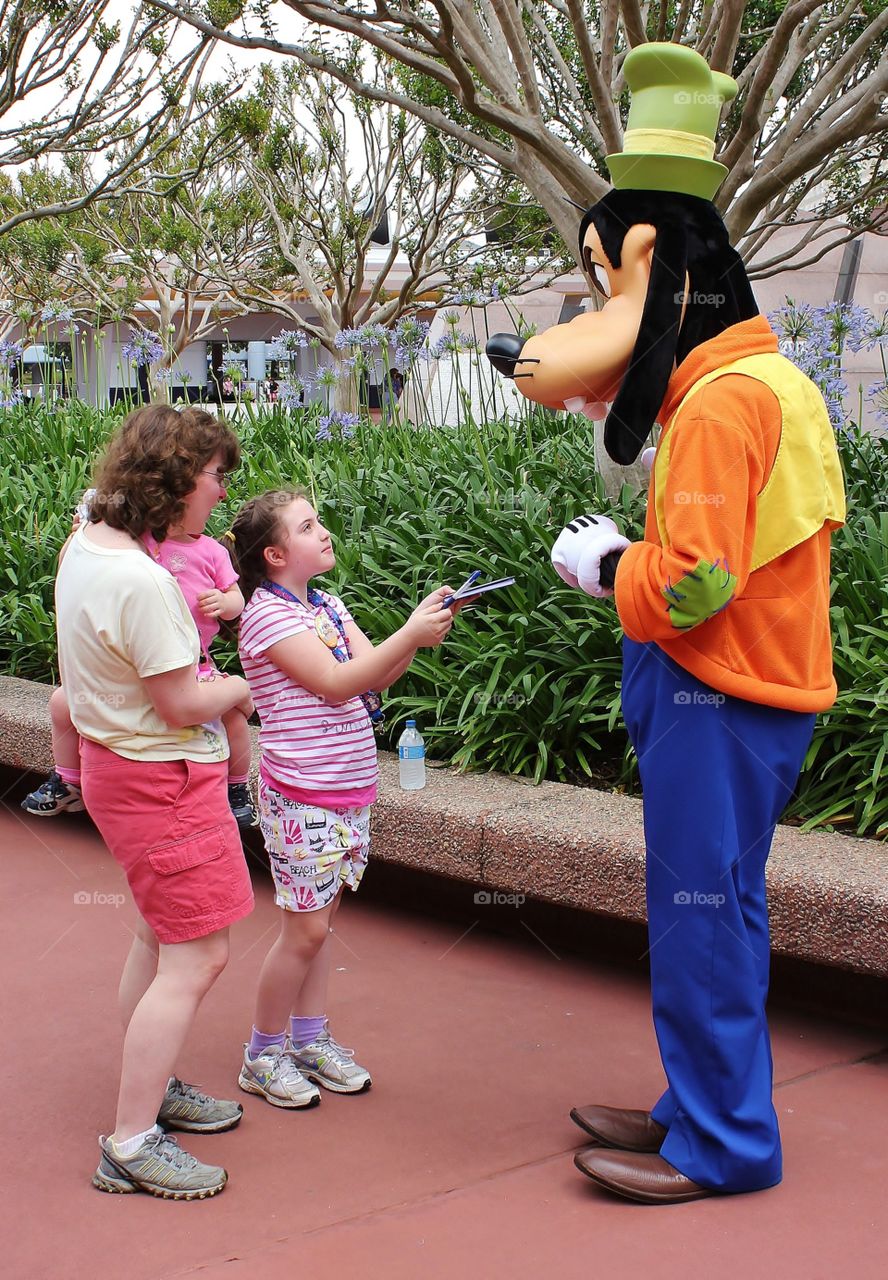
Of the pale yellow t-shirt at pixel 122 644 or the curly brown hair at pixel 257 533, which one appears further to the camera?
the curly brown hair at pixel 257 533

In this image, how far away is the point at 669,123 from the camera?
271 centimetres

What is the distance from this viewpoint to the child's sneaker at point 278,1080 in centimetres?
324

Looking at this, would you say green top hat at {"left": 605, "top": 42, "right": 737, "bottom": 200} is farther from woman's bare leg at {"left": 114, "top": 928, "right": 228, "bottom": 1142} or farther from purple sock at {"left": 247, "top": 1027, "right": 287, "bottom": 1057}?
purple sock at {"left": 247, "top": 1027, "right": 287, "bottom": 1057}

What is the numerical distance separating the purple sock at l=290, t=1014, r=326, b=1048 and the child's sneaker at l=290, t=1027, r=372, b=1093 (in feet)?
0.03

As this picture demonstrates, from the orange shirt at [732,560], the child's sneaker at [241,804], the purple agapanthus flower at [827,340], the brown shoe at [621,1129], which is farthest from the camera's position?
the purple agapanthus flower at [827,340]

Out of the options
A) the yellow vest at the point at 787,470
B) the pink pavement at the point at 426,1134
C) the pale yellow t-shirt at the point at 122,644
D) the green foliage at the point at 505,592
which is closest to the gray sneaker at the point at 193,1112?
the pink pavement at the point at 426,1134

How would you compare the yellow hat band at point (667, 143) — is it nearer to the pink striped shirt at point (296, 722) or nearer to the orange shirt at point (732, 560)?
the orange shirt at point (732, 560)

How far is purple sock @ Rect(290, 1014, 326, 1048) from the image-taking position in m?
3.39

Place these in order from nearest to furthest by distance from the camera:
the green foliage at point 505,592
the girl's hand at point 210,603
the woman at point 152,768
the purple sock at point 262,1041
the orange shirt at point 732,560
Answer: the orange shirt at point 732,560
the woman at point 152,768
the girl's hand at point 210,603
the purple sock at point 262,1041
the green foliage at point 505,592

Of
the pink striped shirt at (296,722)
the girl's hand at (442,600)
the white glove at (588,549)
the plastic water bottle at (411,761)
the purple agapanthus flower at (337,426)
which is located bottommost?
the plastic water bottle at (411,761)

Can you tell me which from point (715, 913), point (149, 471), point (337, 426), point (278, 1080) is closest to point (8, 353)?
point (337, 426)

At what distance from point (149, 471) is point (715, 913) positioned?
A: 1.55m

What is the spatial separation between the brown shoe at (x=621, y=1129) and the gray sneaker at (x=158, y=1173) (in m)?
0.82

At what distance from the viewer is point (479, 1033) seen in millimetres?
3664
